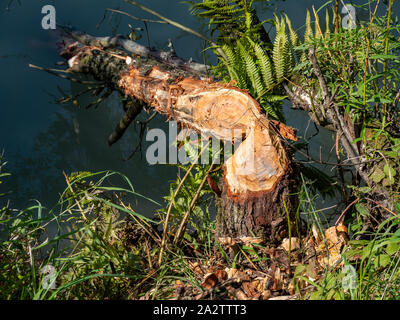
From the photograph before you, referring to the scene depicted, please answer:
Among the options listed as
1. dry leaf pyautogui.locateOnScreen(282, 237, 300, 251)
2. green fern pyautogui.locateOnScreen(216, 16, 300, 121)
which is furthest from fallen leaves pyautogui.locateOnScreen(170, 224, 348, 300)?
green fern pyautogui.locateOnScreen(216, 16, 300, 121)

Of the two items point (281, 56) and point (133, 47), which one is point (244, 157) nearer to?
point (281, 56)

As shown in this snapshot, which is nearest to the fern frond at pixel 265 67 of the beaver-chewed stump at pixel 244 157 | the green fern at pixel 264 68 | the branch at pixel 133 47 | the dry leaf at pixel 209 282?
the green fern at pixel 264 68

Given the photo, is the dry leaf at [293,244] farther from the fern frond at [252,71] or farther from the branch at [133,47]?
the branch at [133,47]

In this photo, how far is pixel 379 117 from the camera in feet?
5.72

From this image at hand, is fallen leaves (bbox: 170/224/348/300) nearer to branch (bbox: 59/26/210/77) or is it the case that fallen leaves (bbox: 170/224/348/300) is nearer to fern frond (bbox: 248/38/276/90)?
fern frond (bbox: 248/38/276/90)

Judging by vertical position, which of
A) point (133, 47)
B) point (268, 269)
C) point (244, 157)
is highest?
point (133, 47)

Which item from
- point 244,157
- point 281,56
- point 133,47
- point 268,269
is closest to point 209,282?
point 268,269

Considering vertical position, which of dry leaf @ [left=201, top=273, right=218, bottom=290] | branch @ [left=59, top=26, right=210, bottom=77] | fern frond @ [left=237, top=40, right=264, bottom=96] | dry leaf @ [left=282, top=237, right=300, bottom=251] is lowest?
dry leaf @ [left=201, top=273, right=218, bottom=290]

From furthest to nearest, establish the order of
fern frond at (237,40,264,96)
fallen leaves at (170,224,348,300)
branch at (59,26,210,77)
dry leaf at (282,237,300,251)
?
branch at (59,26,210,77)
fern frond at (237,40,264,96)
dry leaf at (282,237,300,251)
fallen leaves at (170,224,348,300)

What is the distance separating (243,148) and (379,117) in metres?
0.78

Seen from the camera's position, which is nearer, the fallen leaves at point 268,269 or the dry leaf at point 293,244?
the fallen leaves at point 268,269

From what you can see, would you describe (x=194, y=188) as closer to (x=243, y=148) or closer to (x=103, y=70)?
(x=243, y=148)
